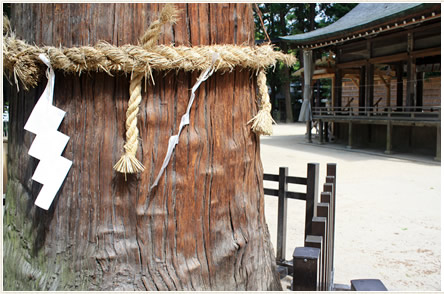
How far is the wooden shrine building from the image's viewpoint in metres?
10.4

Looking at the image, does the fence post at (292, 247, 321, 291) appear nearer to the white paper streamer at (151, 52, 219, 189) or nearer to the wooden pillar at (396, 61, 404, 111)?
the white paper streamer at (151, 52, 219, 189)

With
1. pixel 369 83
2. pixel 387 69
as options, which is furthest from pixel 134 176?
pixel 387 69

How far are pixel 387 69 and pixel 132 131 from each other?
17109 millimetres

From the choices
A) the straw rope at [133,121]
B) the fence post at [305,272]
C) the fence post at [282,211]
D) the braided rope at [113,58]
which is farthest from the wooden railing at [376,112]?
the straw rope at [133,121]

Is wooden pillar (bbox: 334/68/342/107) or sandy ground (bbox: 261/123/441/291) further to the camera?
wooden pillar (bbox: 334/68/342/107)

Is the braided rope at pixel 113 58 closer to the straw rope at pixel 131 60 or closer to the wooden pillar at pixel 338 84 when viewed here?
the straw rope at pixel 131 60

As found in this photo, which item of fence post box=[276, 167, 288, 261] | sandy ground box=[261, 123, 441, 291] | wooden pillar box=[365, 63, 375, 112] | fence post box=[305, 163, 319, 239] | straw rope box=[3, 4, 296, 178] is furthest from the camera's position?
wooden pillar box=[365, 63, 375, 112]

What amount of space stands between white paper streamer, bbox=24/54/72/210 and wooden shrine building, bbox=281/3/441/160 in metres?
9.59

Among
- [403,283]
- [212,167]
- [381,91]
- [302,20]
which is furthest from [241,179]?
[302,20]

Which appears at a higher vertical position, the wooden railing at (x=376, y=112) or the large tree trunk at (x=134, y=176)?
the wooden railing at (x=376, y=112)

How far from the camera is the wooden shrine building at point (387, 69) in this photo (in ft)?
34.0

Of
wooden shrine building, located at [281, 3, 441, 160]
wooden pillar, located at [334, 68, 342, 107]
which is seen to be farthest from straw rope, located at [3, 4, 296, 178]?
wooden pillar, located at [334, 68, 342, 107]

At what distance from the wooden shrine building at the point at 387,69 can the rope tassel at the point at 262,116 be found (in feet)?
29.7

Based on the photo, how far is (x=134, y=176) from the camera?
121cm
